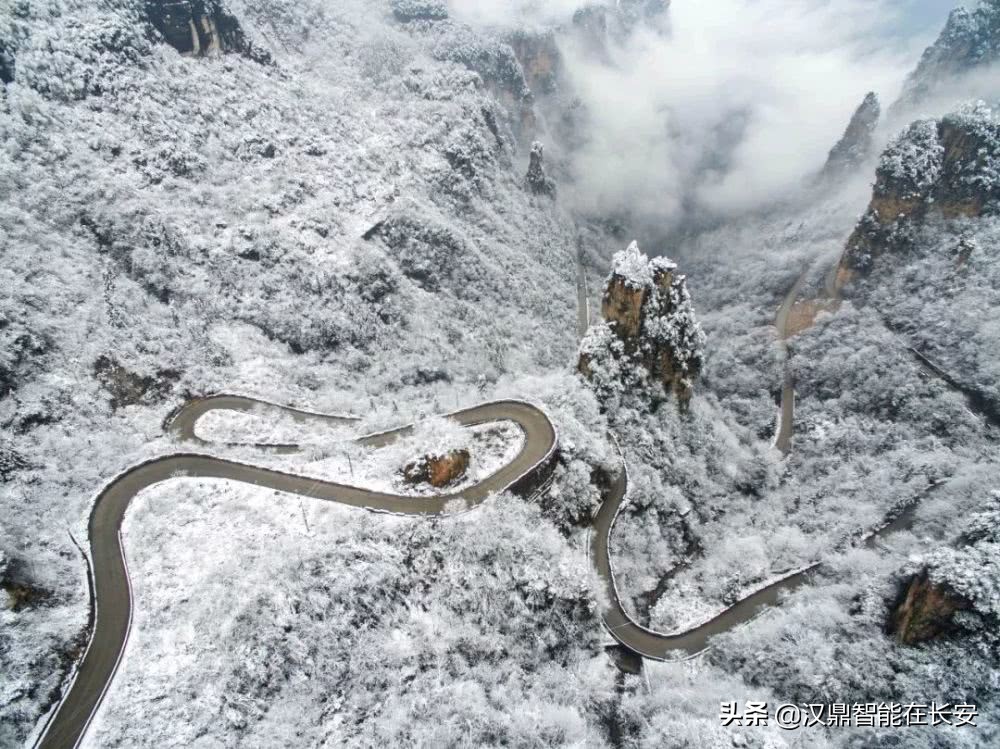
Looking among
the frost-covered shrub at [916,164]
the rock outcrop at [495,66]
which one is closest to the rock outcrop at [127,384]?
the frost-covered shrub at [916,164]

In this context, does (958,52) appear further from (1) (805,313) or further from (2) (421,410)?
(2) (421,410)

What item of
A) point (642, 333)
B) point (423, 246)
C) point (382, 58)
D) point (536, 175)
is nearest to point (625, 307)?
point (642, 333)

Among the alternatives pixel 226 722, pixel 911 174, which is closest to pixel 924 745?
pixel 226 722

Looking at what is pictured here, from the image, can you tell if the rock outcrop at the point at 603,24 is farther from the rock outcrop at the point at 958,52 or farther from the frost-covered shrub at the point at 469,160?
Answer: the rock outcrop at the point at 958,52

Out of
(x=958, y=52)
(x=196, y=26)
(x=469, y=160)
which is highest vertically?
(x=958, y=52)

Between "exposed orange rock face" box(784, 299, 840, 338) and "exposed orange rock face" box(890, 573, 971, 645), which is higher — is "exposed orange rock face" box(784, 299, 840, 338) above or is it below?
above

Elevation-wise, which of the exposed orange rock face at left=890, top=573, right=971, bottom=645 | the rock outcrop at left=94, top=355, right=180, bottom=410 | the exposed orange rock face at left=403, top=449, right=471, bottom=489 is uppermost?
the rock outcrop at left=94, top=355, right=180, bottom=410

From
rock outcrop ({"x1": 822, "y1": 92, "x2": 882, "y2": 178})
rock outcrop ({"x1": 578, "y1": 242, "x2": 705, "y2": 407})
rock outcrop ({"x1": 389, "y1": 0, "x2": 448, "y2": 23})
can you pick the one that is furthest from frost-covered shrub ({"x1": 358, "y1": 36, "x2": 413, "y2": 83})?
rock outcrop ({"x1": 822, "y1": 92, "x2": 882, "y2": 178})

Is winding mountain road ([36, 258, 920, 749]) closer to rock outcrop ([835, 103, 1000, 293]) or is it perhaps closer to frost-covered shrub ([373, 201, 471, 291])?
frost-covered shrub ([373, 201, 471, 291])
